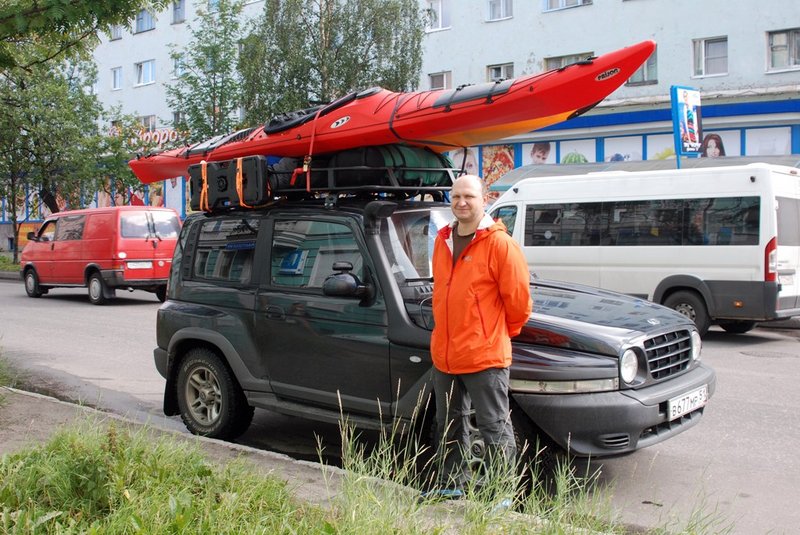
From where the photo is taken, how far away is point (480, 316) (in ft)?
14.0

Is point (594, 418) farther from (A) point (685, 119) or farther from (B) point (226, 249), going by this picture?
(A) point (685, 119)

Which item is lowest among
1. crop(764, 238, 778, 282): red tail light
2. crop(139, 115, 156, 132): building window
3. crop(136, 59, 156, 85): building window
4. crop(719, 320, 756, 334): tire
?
crop(719, 320, 756, 334): tire

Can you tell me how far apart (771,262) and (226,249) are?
8124mm

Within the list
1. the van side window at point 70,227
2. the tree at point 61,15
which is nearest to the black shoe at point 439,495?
the tree at point 61,15

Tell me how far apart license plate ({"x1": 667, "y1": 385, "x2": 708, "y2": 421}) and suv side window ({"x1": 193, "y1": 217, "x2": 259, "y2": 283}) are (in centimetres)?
299

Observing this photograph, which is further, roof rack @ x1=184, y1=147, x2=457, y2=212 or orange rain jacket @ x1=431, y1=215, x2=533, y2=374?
roof rack @ x1=184, y1=147, x2=457, y2=212

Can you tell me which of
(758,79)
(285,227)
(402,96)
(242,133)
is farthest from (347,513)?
(758,79)

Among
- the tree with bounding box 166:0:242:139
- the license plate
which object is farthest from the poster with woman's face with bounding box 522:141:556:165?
the license plate

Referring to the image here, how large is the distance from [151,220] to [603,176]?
1005 cm

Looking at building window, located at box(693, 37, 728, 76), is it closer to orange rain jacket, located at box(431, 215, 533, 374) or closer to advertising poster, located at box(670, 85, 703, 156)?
advertising poster, located at box(670, 85, 703, 156)

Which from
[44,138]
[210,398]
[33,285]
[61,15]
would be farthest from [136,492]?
A: [44,138]

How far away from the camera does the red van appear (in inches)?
696

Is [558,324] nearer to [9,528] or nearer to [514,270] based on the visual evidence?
[514,270]

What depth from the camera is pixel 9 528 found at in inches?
141
